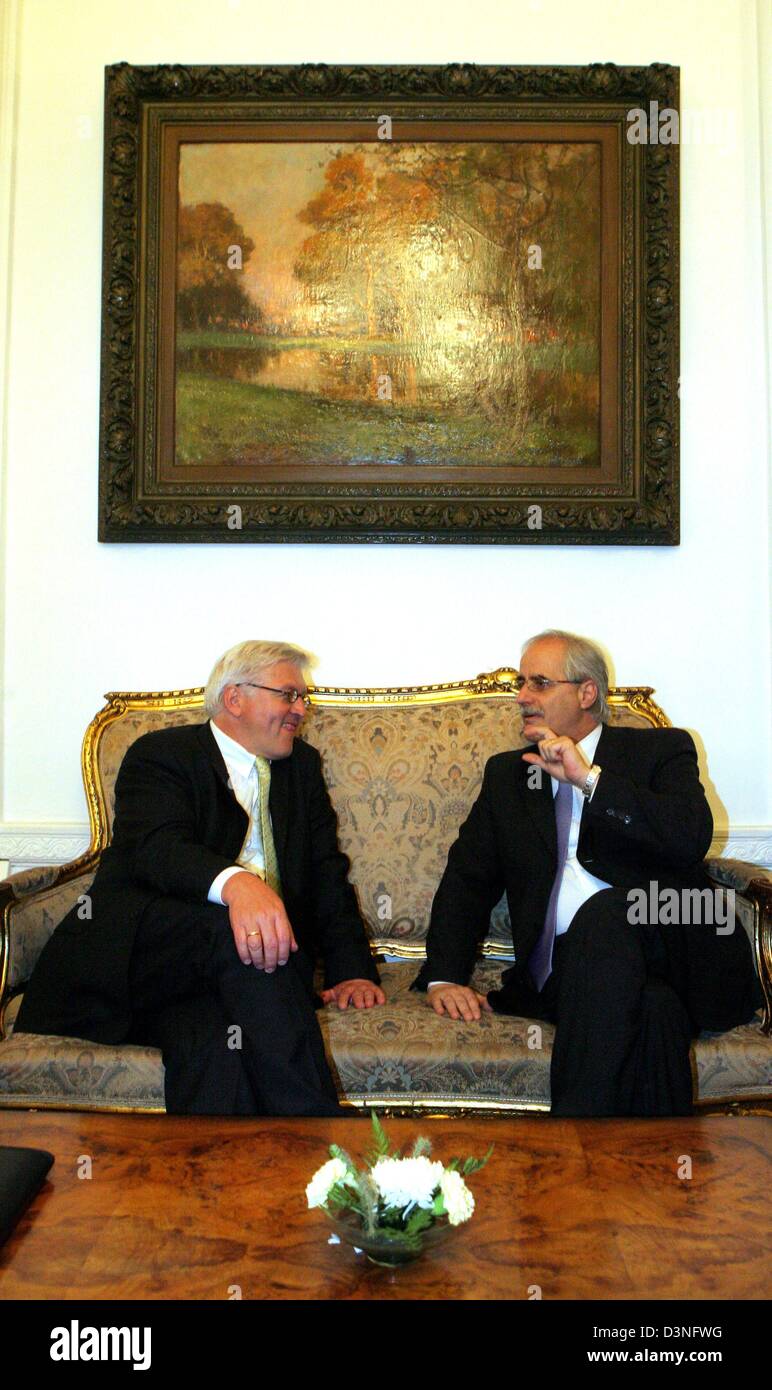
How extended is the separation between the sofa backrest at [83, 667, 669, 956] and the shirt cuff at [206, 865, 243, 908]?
69cm

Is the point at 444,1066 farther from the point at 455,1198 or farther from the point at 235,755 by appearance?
the point at 455,1198

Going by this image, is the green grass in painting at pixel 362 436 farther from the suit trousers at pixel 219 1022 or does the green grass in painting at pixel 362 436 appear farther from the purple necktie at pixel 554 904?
the suit trousers at pixel 219 1022

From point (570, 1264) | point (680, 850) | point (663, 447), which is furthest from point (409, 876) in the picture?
point (570, 1264)

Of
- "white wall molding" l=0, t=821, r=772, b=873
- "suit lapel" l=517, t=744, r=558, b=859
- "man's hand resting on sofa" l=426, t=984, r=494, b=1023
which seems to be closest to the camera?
"man's hand resting on sofa" l=426, t=984, r=494, b=1023

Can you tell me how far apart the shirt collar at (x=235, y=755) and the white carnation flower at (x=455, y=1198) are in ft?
6.05

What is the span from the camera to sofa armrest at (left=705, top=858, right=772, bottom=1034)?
285 centimetres

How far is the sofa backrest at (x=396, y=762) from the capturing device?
135 inches

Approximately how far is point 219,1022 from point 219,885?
31cm

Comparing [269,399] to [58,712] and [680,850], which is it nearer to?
[58,712]

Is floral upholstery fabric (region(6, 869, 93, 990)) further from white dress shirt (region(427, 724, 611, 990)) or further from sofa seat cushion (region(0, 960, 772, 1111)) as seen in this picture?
white dress shirt (region(427, 724, 611, 990))

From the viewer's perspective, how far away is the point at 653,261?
150 inches

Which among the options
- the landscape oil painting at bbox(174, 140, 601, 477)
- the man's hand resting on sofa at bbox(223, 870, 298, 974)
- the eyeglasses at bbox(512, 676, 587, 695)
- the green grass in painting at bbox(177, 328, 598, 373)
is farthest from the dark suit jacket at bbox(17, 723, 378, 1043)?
the green grass in painting at bbox(177, 328, 598, 373)

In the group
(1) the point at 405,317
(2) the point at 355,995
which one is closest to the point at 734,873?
(2) the point at 355,995
